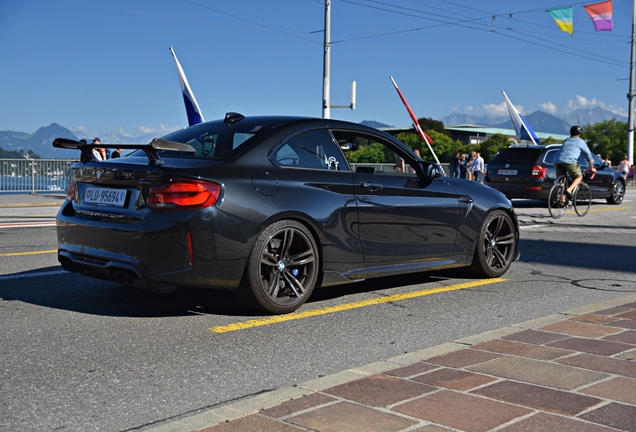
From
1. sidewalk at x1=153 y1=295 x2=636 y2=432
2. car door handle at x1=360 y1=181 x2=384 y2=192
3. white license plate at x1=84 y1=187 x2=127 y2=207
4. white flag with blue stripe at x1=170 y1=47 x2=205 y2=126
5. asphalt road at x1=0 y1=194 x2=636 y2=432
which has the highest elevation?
white flag with blue stripe at x1=170 y1=47 x2=205 y2=126

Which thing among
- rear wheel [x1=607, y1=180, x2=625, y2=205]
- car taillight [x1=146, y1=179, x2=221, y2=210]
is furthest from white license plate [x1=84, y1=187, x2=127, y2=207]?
rear wheel [x1=607, y1=180, x2=625, y2=205]

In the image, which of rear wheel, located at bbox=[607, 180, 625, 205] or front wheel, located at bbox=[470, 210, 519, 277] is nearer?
front wheel, located at bbox=[470, 210, 519, 277]

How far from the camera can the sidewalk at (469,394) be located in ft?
10.4

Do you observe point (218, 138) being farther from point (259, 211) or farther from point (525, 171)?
point (525, 171)

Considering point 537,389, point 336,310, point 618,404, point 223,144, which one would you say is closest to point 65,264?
point 223,144

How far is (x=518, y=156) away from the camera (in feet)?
65.1

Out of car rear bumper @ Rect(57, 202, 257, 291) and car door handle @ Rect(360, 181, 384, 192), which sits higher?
car door handle @ Rect(360, 181, 384, 192)

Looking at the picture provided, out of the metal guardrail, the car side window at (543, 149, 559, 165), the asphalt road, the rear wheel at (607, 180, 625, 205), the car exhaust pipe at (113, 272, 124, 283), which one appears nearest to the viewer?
the asphalt road

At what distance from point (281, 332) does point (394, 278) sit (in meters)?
2.69

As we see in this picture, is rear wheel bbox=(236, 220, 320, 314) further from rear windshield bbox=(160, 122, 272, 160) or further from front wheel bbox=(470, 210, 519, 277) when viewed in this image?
front wheel bbox=(470, 210, 519, 277)

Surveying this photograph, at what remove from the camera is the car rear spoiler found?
5320 millimetres

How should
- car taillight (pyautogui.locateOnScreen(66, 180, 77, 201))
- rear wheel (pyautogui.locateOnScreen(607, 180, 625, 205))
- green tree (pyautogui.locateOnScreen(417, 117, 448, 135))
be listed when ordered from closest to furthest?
car taillight (pyautogui.locateOnScreen(66, 180, 77, 201)) → rear wheel (pyautogui.locateOnScreen(607, 180, 625, 205)) → green tree (pyautogui.locateOnScreen(417, 117, 448, 135))

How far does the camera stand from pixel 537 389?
12.1 feet

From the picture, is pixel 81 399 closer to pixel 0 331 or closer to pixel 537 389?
pixel 0 331
